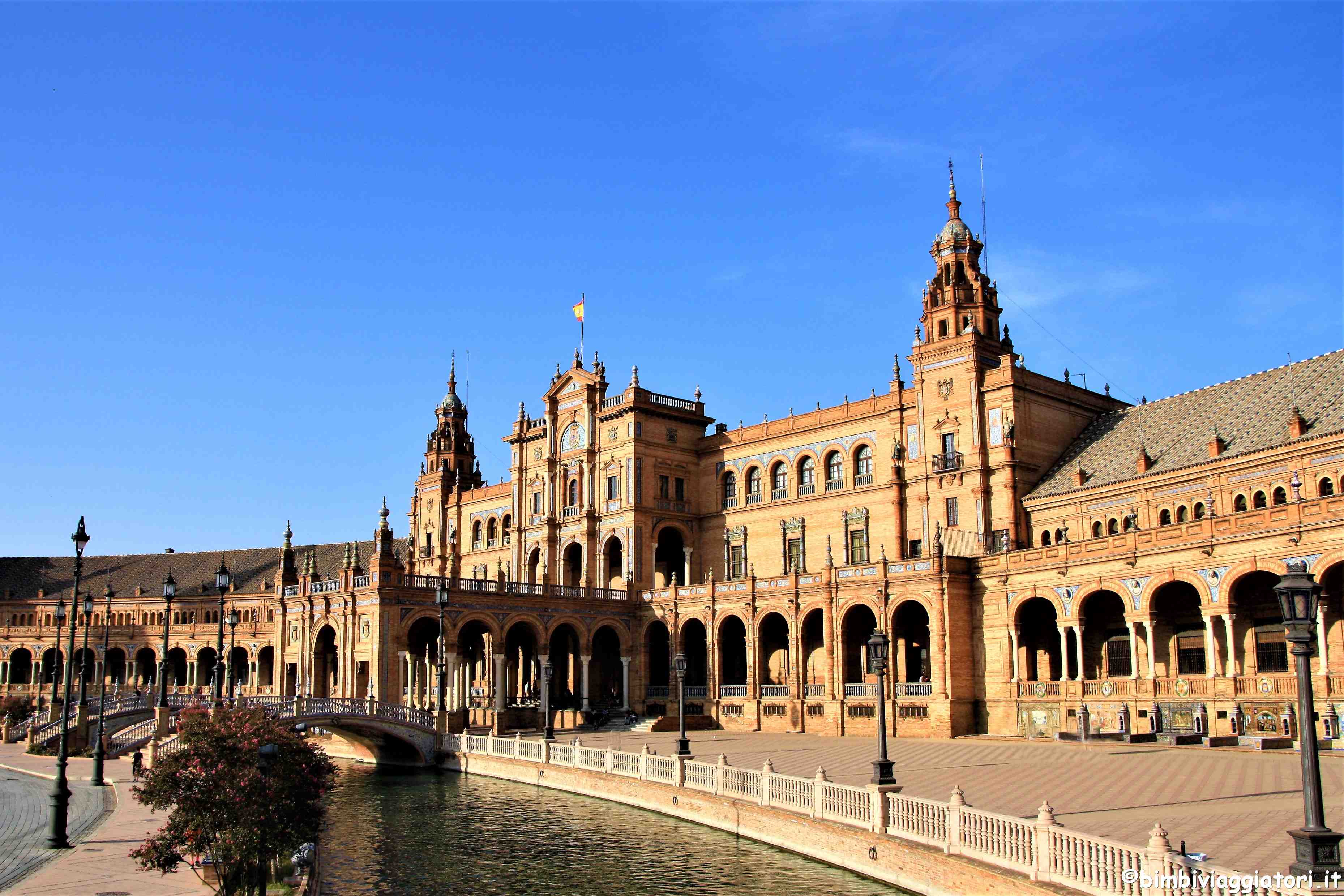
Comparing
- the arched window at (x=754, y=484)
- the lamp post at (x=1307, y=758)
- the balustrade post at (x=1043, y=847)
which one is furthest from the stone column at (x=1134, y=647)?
the lamp post at (x=1307, y=758)

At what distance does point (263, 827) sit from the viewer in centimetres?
1886

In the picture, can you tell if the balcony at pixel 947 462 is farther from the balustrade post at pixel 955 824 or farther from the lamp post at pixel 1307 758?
the lamp post at pixel 1307 758

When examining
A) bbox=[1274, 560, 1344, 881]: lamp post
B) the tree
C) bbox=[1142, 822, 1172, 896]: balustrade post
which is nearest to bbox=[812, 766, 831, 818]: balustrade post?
bbox=[1142, 822, 1172, 896]: balustrade post

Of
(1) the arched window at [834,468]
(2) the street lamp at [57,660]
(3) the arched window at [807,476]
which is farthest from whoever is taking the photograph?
(3) the arched window at [807,476]

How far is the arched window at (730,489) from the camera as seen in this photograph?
226ft

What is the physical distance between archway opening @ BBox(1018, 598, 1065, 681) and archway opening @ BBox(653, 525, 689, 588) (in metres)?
23.5

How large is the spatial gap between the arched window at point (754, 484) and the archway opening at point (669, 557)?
4.95 meters

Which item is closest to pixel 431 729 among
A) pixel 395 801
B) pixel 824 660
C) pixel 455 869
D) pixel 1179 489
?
pixel 395 801

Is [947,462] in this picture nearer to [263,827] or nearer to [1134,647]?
[1134,647]

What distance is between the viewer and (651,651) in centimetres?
6806

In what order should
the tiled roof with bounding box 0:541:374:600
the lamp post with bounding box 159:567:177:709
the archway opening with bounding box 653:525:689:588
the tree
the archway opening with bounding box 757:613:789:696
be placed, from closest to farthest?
1. the tree
2. the lamp post with bounding box 159:567:177:709
3. the archway opening with bounding box 757:613:789:696
4. the archway opening with bounding box 653:525:689:588
5. the tiled roof with bounding box 0:541:374:600

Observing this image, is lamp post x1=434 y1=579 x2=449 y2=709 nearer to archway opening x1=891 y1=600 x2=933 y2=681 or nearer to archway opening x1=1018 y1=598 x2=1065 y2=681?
archway opening x1=891 y1=600 x2=933 y2=681

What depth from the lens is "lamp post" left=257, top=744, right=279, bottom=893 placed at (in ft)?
60.7

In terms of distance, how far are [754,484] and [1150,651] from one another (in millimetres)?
29011
